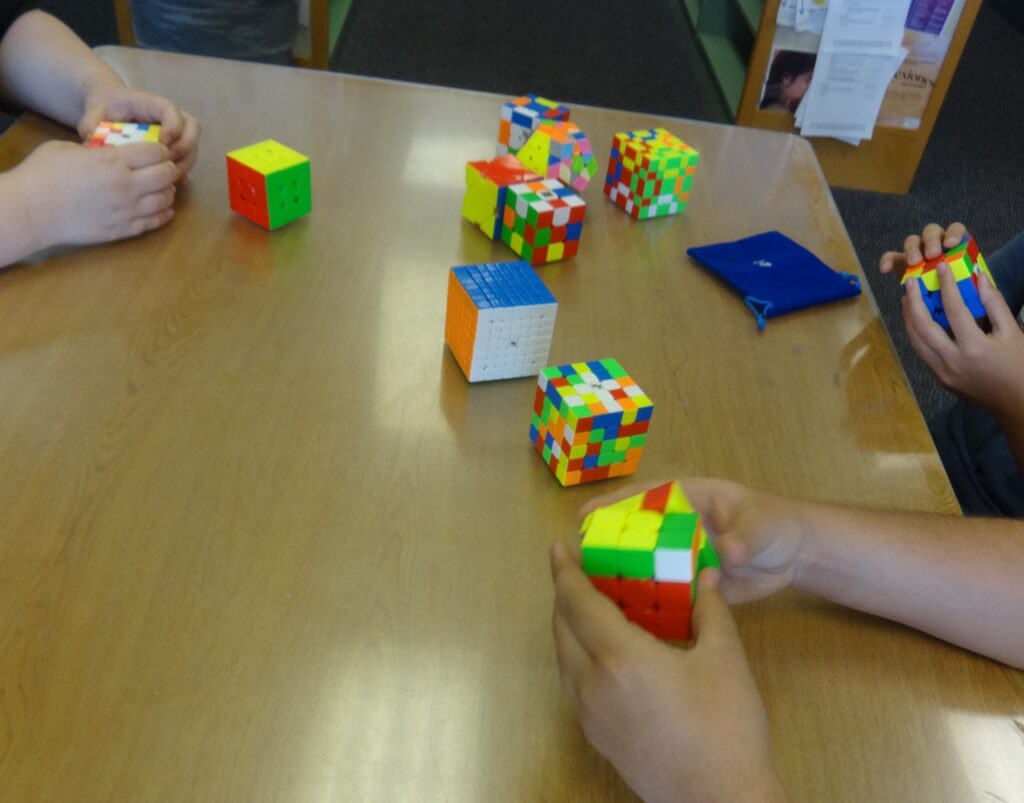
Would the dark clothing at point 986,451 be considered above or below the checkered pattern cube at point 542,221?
below

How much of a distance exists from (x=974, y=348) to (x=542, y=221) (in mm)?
492

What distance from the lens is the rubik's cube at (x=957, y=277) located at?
1028mm

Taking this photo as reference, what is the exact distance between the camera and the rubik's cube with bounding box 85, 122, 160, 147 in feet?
3.57

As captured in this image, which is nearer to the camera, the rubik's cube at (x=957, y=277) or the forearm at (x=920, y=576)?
Result: the forearm at (x=920, y=576)

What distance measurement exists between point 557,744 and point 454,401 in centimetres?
36

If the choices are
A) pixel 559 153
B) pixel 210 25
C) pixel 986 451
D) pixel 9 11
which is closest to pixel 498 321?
pixel 559 153

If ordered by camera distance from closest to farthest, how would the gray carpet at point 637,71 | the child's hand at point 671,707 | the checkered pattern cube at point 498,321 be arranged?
the child's hand at point 671,707
the checkered pattern cube at point 498,321
the gray carpet at point 637,71

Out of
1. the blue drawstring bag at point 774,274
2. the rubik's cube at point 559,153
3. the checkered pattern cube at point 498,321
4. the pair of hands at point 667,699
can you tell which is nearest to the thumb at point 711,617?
the pair of hands at point 667,699

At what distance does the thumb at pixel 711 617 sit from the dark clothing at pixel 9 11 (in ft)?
3.96

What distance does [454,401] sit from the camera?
2.89 ft

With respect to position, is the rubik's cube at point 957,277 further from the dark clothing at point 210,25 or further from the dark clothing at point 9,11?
the dark clothing at point 210,25

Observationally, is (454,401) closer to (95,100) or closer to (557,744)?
(557,744)

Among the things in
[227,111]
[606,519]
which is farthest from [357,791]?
[227,111]

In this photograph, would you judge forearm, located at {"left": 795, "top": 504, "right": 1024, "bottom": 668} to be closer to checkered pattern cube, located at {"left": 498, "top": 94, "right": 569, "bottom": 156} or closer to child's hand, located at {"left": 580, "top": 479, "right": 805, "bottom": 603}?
child's hand, located at {"left": 580, "top": 479, "right": 805, "bottom": 603}
